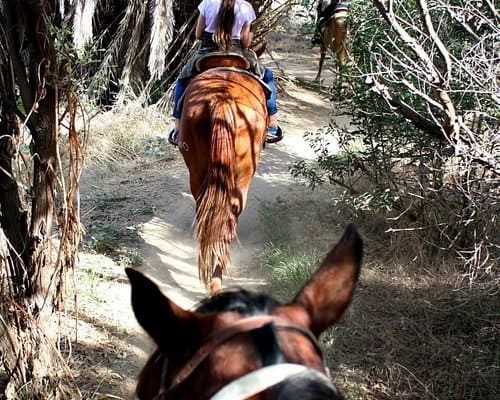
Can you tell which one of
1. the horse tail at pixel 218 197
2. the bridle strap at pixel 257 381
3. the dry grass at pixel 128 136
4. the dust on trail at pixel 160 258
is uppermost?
the bridle strap at pixel 257 381

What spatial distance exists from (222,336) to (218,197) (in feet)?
11.1

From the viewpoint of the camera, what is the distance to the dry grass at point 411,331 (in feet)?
12.6

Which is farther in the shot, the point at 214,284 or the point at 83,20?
the point at 83,20

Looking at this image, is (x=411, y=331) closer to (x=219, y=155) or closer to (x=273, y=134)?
(x=219, y=155)

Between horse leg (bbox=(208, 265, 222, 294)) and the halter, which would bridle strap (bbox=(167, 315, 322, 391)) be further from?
horse leg (bbox=(208, 265, 222, 294))

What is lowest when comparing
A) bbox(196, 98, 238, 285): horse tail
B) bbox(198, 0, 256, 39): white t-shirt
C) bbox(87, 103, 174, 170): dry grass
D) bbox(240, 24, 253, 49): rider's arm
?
bbox(87, 103, 174, 170): dry grass

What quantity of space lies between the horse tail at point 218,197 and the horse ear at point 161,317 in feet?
10.8

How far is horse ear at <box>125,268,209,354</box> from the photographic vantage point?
1.42 metres

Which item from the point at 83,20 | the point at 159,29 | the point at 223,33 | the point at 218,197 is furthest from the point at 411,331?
the point at 83,20

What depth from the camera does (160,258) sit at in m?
6.00

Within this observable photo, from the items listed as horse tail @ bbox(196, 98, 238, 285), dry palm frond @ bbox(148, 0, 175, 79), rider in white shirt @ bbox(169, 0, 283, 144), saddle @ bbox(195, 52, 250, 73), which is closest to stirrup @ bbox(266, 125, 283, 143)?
rider in white shirt @ bbox(169, 0, 283, 144)

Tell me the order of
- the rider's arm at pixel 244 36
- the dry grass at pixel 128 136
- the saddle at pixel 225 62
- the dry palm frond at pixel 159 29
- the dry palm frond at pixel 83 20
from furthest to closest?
the dry palm frond at pixel 159 29, the dry palm frond at pixel 83 20, the dry grass at pixel 128 136, the rider's arm at pixel 244 36, the saddle at pixel 225 62

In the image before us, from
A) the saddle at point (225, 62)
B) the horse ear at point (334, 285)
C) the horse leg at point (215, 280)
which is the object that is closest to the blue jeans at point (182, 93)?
the saddle at point (225, 62)

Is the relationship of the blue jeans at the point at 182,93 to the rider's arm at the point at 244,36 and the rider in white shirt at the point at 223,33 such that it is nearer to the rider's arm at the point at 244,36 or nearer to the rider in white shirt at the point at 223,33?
the rider in white shirt at the point at 223,33
